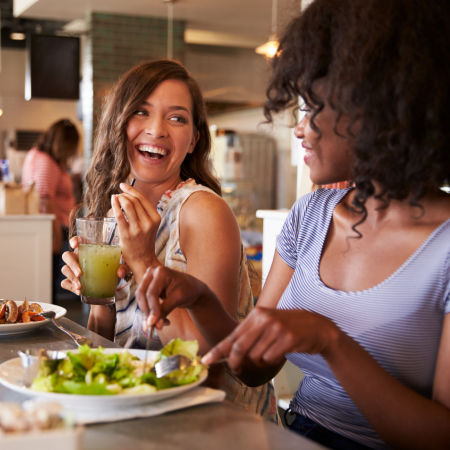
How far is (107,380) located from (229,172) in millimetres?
8188

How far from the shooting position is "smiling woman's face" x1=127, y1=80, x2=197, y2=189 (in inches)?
76.5

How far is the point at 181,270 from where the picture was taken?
5.80 ft

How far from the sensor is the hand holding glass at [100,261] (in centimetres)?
161

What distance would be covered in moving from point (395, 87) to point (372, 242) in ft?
1.13

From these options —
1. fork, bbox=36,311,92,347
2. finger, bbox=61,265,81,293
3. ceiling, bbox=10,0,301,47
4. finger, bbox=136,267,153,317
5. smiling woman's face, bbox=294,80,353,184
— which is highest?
ceiling, bbox=10,0,301,47

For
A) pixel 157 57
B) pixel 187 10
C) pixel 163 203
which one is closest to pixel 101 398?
pixel 163 203

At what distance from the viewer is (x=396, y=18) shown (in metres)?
1.19

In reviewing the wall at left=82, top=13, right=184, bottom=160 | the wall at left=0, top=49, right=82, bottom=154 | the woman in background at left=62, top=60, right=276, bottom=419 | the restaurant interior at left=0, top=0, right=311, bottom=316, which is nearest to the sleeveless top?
the woman in background at left=62, top=60, right=276, bottom=419

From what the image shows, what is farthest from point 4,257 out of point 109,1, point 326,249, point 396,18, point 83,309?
point 396,18

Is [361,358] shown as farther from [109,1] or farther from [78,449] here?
[109,1]

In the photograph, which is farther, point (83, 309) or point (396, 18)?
point (83, 309)

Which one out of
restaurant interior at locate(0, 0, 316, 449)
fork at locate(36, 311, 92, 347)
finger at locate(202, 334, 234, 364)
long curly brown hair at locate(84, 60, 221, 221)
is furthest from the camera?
restaurant interior at locate(0, 0, 316, 449)

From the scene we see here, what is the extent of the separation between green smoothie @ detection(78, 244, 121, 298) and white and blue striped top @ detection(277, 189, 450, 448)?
51 centimetres

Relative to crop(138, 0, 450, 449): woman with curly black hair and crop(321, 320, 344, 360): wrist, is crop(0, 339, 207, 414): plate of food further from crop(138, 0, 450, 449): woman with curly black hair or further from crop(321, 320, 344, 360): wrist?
crop(321, 320, 344, 360): wrist
